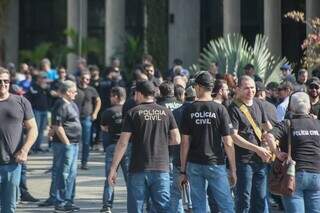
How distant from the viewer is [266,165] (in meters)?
12.3

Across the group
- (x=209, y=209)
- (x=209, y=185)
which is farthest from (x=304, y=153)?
(x=209, y=209)

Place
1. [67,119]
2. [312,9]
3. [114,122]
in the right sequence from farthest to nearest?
[312,9], [67,119], [114,122]

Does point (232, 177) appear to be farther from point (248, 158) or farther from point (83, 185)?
point (83, 185)

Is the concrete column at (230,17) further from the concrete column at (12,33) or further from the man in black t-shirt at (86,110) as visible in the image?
the concrete column at (12,33)

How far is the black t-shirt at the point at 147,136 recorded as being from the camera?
11250 millimetres

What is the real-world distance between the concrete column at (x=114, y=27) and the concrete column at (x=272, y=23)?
21.8ft

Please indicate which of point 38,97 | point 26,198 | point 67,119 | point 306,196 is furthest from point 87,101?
point 306,196

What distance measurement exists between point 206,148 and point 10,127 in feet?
7.52

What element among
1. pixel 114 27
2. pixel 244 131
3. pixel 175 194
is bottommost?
pixel 175 194

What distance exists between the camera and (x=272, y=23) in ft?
89.1

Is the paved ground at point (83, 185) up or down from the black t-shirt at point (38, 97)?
down

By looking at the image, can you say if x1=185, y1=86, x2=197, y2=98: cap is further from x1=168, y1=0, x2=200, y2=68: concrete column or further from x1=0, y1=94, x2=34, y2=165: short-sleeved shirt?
x1=168, y1=0, x2=200, y2=68: concrete column

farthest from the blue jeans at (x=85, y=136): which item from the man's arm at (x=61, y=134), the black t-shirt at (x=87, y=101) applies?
the man's arm at (x=61, y=134)

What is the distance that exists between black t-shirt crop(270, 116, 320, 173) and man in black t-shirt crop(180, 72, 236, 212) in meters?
0.80
